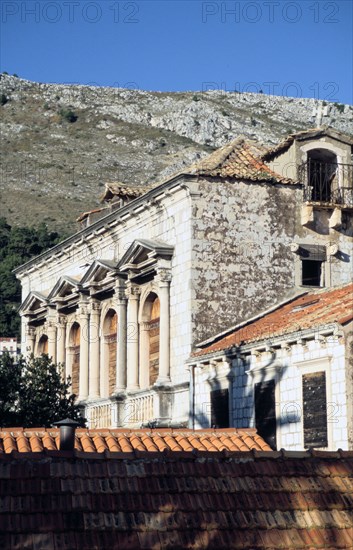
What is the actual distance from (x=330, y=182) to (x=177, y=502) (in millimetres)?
18905

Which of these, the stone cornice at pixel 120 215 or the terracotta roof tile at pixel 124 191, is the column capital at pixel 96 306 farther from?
the terracotta roof tile at pixel 124 191

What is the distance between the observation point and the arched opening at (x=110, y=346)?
109 feet

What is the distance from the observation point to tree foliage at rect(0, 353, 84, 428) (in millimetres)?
27828

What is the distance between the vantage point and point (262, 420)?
25047 millimetres

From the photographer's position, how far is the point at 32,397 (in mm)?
28500

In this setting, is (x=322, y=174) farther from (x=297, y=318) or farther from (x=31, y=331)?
(x=31, y=331)

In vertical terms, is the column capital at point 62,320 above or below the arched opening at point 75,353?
above

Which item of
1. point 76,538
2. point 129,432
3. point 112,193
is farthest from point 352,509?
point 112,193

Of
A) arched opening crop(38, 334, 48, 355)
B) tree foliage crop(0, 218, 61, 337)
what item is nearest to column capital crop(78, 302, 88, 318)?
arched opening crop(38, 334, 48, 355)

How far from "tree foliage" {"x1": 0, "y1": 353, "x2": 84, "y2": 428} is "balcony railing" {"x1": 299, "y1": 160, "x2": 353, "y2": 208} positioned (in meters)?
8.81

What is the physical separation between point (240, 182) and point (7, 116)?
88.3m

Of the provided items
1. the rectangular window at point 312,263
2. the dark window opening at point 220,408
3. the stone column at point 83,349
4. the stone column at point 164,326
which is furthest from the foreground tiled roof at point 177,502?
the stone column at point 83,349

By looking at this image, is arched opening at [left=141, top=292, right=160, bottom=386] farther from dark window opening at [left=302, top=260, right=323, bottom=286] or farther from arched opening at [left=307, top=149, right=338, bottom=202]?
arched opening at [left=307, top=149, right=338, bottom=202]

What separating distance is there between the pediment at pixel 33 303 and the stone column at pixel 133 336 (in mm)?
6633
